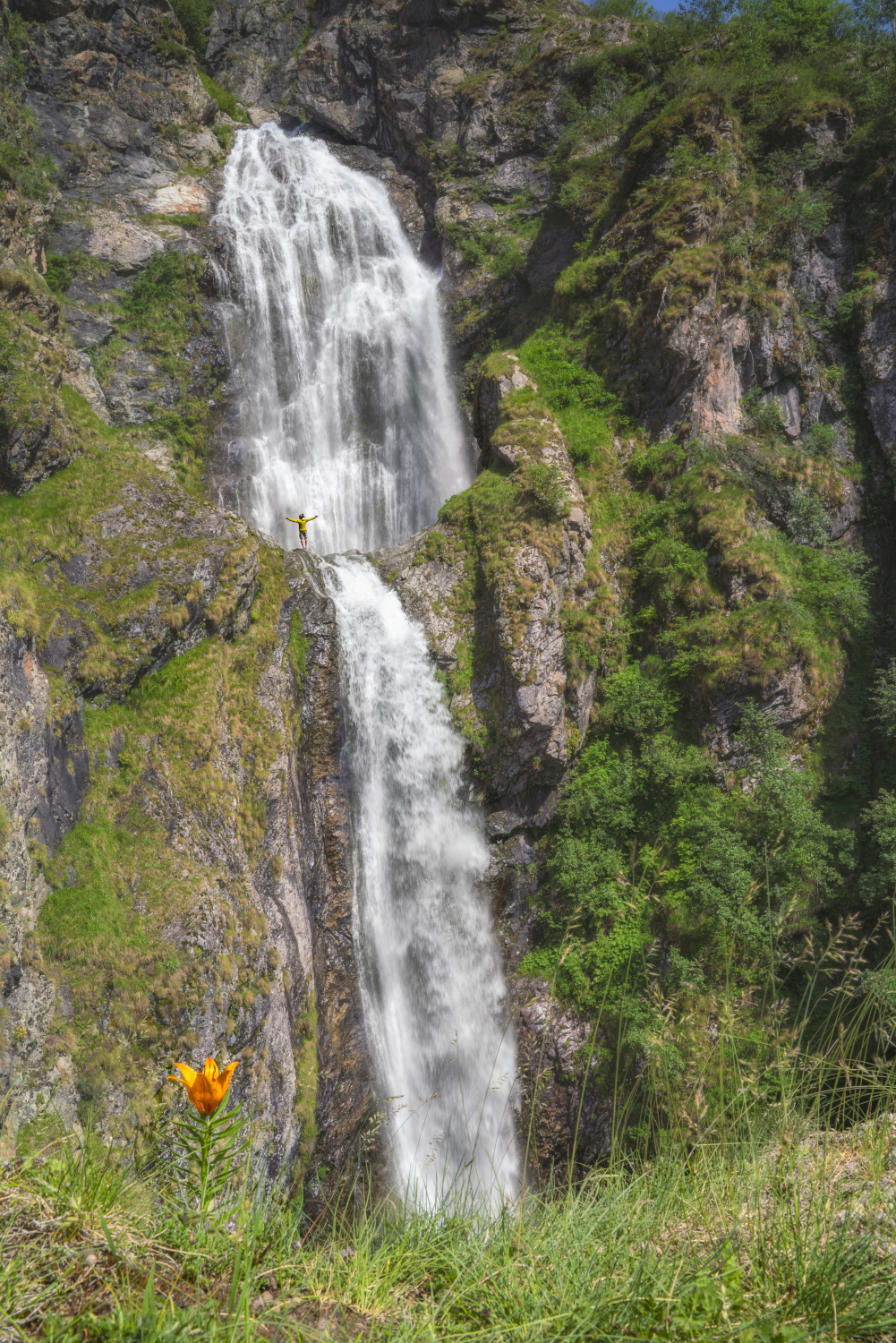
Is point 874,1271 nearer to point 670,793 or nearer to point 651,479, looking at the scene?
point 670,793

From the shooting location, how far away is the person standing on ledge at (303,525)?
16.4m

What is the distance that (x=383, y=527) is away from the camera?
60.7 ft

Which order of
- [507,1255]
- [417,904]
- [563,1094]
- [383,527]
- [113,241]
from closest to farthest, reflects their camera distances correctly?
[507,1255]
[563,1094]
[417,904]
[113,241]
[383,527]

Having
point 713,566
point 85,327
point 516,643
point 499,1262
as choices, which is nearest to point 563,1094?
point 516,643

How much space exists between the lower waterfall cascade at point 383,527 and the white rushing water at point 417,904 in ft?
0.11

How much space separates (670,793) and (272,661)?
846 cm

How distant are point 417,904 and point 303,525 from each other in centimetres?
1022

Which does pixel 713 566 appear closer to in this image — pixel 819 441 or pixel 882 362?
pixel 819 441

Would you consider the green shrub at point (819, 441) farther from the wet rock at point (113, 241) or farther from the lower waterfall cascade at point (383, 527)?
the wet rock at point (113, 241)

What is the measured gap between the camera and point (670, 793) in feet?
41.2

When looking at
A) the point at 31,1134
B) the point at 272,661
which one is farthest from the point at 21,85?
the point at 31,1134

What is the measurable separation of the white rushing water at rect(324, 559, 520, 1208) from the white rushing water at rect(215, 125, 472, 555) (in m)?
5.27

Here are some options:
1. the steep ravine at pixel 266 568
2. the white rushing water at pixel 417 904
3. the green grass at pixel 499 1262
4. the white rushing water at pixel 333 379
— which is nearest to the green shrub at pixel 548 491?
the steep ravine at pixel 266 568

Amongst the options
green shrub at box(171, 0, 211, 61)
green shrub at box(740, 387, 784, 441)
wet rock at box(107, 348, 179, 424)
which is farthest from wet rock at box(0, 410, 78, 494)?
green shrub at box(171, 0, 211, 61)
